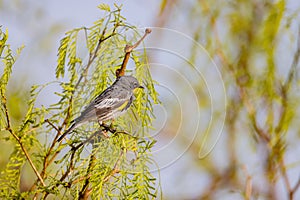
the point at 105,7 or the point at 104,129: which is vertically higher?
the point at 105,7

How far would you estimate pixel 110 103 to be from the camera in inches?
26.1

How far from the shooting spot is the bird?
0.67 m

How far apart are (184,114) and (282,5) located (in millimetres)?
478

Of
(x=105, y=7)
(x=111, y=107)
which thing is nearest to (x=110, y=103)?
(x=111, y=107)

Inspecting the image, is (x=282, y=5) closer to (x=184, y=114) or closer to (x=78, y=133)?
(x=184, y=114)

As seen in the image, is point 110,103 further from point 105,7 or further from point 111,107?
point 105,7

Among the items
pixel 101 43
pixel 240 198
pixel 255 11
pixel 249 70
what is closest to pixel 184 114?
pixel 101 43

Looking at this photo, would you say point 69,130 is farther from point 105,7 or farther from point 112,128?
point 105,7

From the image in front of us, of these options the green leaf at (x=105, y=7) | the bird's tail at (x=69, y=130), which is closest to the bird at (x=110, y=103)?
the bird's tail at (x=69, y=130)

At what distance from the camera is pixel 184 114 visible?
922 millimetres

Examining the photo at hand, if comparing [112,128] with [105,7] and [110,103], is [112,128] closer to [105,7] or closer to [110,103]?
[110,103]

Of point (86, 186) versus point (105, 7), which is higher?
point (105, 7)

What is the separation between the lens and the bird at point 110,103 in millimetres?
672

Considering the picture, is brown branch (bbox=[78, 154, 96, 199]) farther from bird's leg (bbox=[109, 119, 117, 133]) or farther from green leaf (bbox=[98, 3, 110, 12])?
green leaf (bbox=[98, 3, 110, 12])
